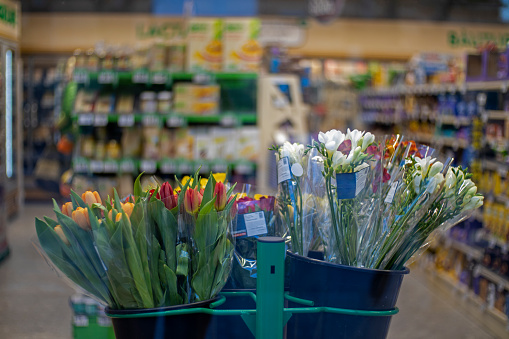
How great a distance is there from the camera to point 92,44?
389 inches

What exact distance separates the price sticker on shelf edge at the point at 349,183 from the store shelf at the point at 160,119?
134 inches

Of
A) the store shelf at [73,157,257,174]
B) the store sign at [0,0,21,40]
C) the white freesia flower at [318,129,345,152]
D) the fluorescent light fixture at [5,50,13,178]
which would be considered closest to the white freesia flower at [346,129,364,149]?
the white freesia flower at [318,129,345,152]

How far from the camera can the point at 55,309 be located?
4.46 m

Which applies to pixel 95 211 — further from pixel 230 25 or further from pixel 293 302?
pixel 230 25

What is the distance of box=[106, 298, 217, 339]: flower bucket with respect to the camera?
49.4 inches

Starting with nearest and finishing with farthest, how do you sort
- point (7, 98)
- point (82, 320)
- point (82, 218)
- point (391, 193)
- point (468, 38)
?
point (82, 218) < point (391, 193) < point (82, 320) < point (7, 98) < point (468, 38)

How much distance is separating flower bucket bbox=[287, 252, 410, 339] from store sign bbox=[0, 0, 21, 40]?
15.3ft

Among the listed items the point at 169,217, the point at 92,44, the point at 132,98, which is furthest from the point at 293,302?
the point at 92,44

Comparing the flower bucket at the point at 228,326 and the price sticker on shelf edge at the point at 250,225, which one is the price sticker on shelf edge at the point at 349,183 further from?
the flower bucket at the point at 228,326

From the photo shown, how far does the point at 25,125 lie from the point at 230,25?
20.7ft

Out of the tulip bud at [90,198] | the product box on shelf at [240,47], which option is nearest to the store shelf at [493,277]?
the product box on shelf at [240,47]

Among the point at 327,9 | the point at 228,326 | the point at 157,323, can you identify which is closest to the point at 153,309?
the point at 157,323

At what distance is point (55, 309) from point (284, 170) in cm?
359

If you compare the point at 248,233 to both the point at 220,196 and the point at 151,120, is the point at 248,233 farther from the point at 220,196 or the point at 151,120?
the point at 151,120
